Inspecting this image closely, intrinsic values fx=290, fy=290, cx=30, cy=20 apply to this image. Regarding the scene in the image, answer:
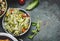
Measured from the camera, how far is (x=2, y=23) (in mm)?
3299

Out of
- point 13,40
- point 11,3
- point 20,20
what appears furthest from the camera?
point 11,3

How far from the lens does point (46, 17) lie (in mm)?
3396

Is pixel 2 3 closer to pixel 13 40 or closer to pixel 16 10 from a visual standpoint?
pixel 16 10

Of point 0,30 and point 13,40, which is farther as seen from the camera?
point 0,30

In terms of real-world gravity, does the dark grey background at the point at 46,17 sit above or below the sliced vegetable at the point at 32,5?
below

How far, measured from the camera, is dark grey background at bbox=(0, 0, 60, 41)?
3.30m

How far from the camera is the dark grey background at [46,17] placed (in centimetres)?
330

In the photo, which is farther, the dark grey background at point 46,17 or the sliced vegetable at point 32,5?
the sliced vegetable at point 32,5

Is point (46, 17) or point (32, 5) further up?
point (32, 5)

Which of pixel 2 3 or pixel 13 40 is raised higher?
pixel 2 3

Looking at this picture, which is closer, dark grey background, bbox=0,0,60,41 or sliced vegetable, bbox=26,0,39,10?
dark grey background, bbox=0,0,60,41

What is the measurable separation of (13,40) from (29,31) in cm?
52

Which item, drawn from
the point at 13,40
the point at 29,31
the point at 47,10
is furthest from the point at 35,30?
the point at 13,40

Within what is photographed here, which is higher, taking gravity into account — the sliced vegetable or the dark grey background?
the sliced vegetable
